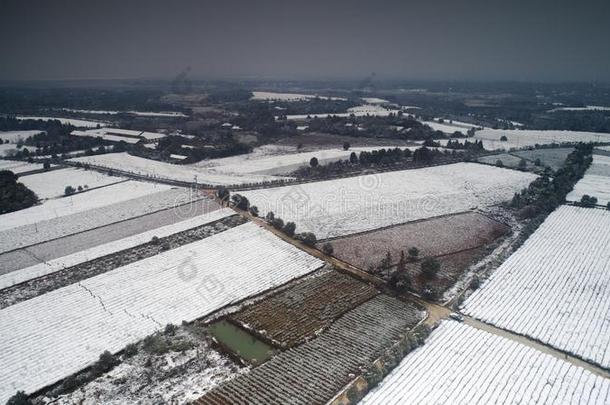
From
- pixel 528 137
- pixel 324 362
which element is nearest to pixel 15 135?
pixel 324 362

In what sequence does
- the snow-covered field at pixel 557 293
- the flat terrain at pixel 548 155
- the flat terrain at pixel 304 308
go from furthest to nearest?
the flat terrain at pixel 548 155 → the flat terrain at pixel 304 308 → the snow-covered field at pixel 557 293

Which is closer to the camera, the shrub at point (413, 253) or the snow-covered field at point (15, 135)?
the shrub at point (413, 253)

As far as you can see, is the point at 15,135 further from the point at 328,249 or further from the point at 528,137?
the point at 528,137

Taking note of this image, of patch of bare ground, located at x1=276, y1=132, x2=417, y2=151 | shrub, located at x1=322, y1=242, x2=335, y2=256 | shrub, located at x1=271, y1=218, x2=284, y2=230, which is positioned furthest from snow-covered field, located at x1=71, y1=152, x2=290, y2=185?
shrub, located at x1=322, y1=242, x2=335, y2=256

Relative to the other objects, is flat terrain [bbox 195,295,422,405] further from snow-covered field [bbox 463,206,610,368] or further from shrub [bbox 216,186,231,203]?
shrub [bbox 216,186,231,203]

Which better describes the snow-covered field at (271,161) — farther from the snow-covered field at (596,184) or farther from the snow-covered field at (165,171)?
the snow-covered field at (596,184)

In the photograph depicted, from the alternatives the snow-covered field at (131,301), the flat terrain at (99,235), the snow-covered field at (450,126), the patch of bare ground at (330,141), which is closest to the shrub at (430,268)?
the snow-covered field at (131,301)

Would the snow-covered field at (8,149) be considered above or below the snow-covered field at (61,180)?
above
